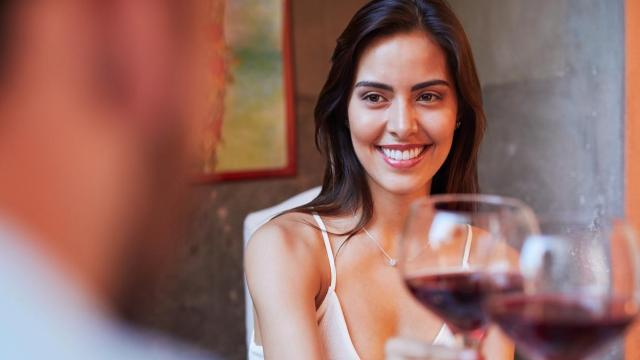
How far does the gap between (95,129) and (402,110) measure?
1382 millimetres

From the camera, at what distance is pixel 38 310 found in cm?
47

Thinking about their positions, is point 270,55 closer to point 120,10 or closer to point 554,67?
point 554,67

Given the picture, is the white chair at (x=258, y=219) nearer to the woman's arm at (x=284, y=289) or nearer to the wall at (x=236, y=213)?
the woman's arm at (x=284, y=289)

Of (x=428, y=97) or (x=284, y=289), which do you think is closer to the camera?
(x=284, y=289)

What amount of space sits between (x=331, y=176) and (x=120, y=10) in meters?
1.63

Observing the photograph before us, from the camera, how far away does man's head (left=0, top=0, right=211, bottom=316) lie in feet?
1.46

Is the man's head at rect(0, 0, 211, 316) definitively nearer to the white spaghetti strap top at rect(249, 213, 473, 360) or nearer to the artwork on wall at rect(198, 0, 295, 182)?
the white spaghetti strap top at rect(249, 213, 473, 360)

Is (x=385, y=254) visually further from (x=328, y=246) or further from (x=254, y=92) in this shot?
(x=254, y=92)

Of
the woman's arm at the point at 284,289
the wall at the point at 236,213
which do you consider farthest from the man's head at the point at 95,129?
the wall at the point at 236,213

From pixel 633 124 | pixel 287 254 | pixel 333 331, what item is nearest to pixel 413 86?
pixel 287 254

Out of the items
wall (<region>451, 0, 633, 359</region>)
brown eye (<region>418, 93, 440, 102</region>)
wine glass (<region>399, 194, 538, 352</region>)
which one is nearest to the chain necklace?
brown eye (<region>418, 93, 440, 102</region>)

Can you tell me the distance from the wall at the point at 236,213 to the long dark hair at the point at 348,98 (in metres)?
1.48

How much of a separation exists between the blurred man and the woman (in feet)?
4.00

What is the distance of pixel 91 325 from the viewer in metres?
0.49
